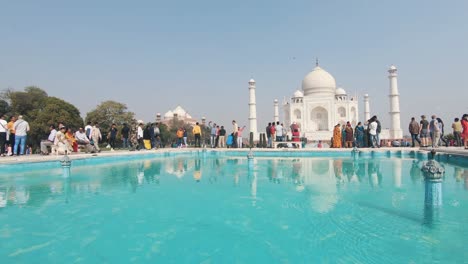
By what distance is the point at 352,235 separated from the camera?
2.61 meters

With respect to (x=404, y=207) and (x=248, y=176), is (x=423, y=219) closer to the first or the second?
→ (x=404, y=207)

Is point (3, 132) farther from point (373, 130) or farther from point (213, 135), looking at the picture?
point (373, 130)

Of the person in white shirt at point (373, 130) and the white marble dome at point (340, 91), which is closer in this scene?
the person in white shirt at point (373, 130)

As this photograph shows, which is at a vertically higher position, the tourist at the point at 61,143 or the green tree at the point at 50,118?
the green tree at the point at 50,118

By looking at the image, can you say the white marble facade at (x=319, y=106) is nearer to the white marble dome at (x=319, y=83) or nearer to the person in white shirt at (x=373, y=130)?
the white marble dome at (x=319, y=83)

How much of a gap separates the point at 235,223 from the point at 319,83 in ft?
126

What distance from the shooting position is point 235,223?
3016 mm

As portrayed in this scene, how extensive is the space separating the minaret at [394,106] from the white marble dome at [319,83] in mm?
11844

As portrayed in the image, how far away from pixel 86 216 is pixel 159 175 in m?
3.26

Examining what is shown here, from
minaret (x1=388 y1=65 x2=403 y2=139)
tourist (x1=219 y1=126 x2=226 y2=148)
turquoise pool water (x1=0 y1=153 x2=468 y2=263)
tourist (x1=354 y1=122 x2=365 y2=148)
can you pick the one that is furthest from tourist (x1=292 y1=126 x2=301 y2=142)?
minaret (x1=388 y1=65 x2=403 y2=139)

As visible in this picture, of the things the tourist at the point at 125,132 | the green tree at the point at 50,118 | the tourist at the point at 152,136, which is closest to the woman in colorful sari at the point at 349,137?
the tourist at the point at 152,136

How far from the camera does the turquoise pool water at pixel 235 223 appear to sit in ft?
7.45

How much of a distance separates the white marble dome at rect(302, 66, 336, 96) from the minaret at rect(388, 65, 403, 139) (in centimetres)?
1184

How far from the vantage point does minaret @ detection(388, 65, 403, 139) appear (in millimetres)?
26953
